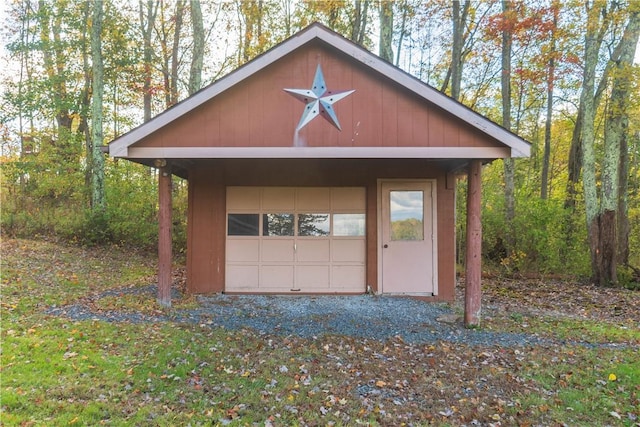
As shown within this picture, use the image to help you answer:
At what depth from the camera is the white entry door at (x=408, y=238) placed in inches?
290

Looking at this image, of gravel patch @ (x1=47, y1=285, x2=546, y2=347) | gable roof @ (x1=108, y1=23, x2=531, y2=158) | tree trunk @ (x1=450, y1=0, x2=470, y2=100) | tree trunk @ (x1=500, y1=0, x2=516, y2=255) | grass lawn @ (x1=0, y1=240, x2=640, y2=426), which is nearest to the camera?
grass lawn @ (x1=0, y1=240, x2=640, y2=426)

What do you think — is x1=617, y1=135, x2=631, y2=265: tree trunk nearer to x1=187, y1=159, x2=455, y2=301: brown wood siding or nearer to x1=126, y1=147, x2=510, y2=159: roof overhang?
x1=187, y1=159, x2=455, y2=301: brown wood siding

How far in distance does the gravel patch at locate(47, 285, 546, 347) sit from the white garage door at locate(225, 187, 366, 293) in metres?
0.45

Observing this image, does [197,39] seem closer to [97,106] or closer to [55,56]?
[97,106]

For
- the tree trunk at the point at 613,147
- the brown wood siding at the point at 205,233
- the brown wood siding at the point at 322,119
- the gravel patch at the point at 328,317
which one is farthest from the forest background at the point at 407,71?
the brown wood siding at the point at 322,119

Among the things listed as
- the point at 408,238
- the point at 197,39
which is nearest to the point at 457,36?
the point at 197,39

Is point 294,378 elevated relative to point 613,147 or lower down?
lower down

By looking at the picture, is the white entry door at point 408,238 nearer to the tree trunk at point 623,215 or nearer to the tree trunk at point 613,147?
the tree trunk at point 613,147

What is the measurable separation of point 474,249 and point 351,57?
345 centimetres

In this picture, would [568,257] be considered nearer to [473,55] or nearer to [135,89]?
[473,55]

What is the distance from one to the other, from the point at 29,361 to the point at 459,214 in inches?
440

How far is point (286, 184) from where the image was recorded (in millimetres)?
7570

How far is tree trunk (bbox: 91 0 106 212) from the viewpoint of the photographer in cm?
1153

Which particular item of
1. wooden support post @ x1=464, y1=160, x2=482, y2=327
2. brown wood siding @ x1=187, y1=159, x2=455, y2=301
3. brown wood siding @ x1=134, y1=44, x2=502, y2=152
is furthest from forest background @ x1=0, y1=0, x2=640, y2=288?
brown wood siding @ x1=134, y1=44, x2=502, y2=152
